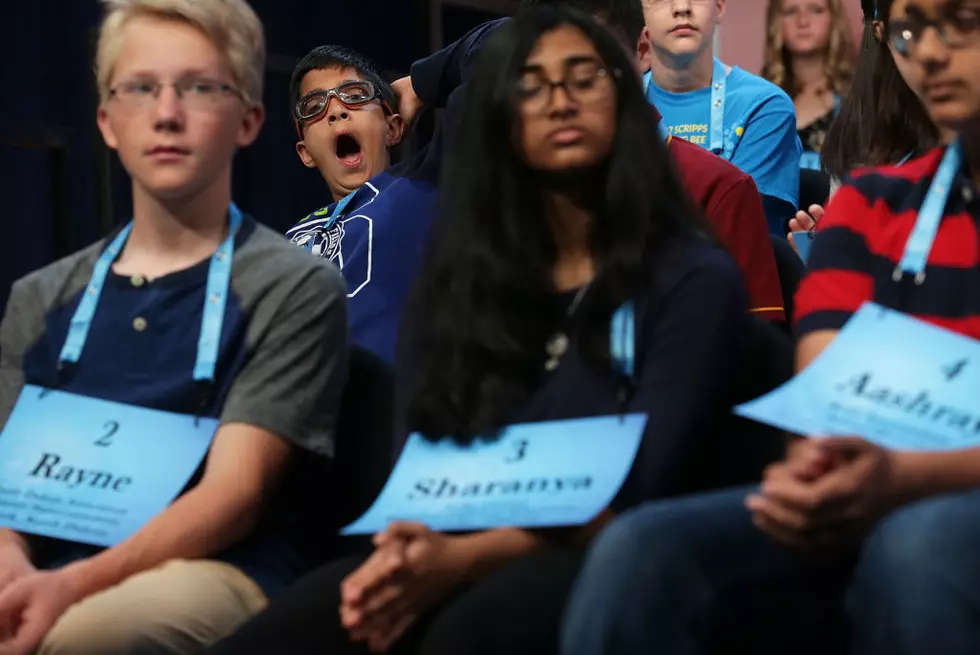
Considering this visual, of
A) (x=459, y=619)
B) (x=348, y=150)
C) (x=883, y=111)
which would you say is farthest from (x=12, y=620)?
(x=348, y=150)

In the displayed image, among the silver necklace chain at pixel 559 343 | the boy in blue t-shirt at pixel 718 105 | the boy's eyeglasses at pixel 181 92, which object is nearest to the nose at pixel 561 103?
the silver necklace chain at pixel 559 343

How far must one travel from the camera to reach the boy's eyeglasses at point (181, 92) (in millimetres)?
1848

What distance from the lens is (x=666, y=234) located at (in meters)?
1.78

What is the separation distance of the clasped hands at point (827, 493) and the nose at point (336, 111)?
2200mm

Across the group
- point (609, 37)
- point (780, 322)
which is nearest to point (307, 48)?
point (780, 322)

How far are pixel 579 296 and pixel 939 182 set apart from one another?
0.46m

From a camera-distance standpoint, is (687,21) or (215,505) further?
(687,21)

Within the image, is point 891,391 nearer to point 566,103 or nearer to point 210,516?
point 566,103

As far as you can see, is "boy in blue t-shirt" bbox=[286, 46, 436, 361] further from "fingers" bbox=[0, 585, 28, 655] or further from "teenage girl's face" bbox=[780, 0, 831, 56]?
"teenage girl's face" bbox=[780, 0, 831, 56]

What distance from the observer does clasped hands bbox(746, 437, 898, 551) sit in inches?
53.1

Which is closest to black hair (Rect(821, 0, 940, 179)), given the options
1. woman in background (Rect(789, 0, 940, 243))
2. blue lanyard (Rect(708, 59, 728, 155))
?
woman in background (Rect(789, 0, 940, 243))

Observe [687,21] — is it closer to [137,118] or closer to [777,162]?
[777,162]

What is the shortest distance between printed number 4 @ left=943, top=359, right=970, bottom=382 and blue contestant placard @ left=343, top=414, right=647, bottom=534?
1.13 feet

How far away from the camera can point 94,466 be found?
5.65 ft
